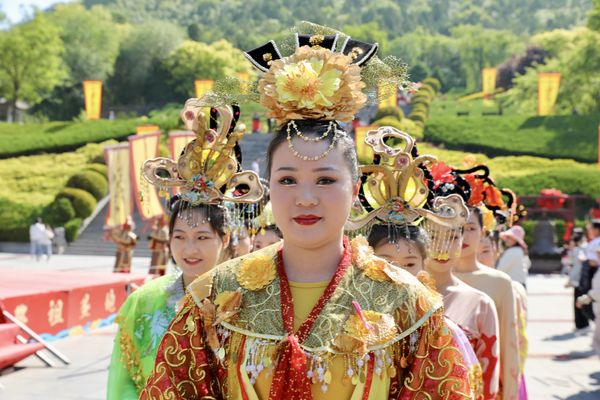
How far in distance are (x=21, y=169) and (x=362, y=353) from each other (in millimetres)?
36281

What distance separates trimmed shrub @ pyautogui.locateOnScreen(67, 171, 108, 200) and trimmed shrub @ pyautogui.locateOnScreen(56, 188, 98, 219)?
0.50 metres

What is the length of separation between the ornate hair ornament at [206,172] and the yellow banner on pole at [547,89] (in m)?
34.3

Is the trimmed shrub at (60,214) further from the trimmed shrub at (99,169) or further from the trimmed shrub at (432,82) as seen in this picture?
the trimmed shrub at (432,82)

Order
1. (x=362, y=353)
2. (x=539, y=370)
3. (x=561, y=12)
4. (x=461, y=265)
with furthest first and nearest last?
(x=561, y=12) < (x=539, y=370) < (x=461, y=265) < (x=362, y=353)

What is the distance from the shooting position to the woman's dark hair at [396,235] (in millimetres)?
3672

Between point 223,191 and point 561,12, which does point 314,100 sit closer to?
point 223,191

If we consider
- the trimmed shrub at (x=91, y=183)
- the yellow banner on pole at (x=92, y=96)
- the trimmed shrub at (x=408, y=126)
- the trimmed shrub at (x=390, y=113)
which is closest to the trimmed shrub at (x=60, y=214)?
the trimmed shrub at (x=91, y=183)

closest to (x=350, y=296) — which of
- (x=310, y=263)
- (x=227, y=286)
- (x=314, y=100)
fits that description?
(x=310, y=263)

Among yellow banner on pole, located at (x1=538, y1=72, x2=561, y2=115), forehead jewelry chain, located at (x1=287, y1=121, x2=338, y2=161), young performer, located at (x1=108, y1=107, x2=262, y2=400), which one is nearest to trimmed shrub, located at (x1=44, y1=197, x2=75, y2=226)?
yellow banner on pole, located at (x1=538, y1=72, x2=561, y2=115)

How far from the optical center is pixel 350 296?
88.4 inches

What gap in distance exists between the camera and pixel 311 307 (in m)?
2.26

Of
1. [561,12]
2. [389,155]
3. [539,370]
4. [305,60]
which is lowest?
[539,370]

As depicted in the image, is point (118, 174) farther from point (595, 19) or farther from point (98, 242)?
point (595, 19)

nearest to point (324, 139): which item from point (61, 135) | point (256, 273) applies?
point (256, 273)
